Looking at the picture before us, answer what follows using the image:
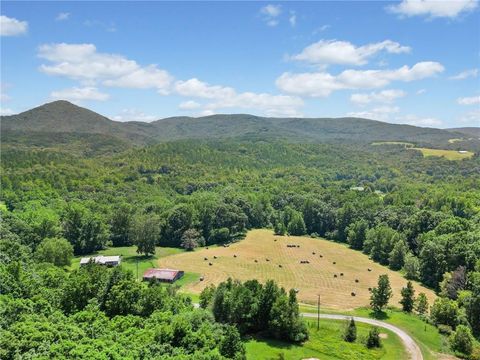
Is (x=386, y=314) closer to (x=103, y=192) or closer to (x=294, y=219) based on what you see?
(x=294, y=219)

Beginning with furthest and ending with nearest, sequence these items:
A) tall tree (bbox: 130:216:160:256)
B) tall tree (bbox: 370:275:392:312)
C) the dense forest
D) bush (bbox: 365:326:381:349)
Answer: tall tree (bbox: 130:216:160:256), tall tree (bbox: 370:275:392:312), bush (bbox: 365:326:381:349), the dense forest

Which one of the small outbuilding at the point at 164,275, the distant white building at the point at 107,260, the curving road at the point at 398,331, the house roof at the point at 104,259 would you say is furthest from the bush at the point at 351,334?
the house roof at the point at 104,259

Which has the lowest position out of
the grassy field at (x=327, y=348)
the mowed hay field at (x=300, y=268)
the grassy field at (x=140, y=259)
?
the mowed hay field at (x=300, y=268)

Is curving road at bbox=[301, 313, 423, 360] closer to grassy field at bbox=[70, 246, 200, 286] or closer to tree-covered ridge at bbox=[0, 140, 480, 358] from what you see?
tree-covered ridge at bbox=[0, 140, 480, 358]

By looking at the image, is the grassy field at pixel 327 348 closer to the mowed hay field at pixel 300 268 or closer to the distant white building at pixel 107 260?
the mowed hay field at pixel 300 268

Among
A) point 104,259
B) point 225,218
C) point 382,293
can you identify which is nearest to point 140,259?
point 104,259

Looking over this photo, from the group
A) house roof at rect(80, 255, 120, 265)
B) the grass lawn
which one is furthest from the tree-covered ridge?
house roof at rect(80, 255, 120, 265)
